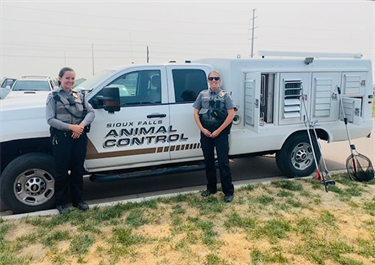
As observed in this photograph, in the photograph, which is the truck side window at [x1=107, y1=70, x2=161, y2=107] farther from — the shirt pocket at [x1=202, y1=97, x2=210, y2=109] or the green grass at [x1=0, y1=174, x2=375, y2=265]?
the green grass at [x1=0, y1=174, x2=375, y2=265]

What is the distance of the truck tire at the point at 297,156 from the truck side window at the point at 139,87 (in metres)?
2.39

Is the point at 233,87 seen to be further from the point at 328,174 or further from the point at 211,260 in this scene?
the point at 211,260

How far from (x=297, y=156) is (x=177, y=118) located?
7.66 ft

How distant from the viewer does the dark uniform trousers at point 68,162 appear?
13.9 feet

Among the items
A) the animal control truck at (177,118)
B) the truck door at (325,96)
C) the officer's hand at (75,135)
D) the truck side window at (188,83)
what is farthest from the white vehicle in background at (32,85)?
the truck door at (325,96)

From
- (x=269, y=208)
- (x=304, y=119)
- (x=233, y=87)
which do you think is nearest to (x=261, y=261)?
(x=269, y=208)

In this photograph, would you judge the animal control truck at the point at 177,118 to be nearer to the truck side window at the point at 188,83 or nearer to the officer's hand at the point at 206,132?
the truck side window at the point at 188,83

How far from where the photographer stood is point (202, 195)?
197 inches

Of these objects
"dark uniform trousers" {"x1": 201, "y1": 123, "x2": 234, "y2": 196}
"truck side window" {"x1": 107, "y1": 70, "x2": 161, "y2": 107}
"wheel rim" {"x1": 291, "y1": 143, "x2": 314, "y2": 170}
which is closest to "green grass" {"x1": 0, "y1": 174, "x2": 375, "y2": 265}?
"dark uniform trousers" {"x1": 201, "y1": 123, "x2": 234, "y2": 196}

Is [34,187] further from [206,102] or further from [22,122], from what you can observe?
[206,102]

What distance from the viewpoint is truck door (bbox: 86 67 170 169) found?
4.70 meters

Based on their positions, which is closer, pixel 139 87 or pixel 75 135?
pixel 75 135

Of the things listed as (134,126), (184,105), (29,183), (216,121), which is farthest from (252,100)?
(29,183)

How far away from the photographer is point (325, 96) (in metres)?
5.83
